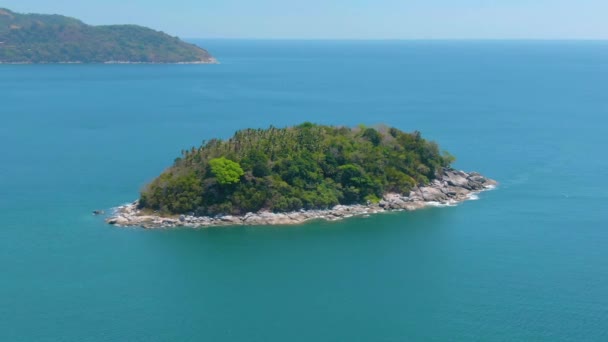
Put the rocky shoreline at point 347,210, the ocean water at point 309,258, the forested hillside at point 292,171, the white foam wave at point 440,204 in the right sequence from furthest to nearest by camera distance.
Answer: the white foam wave at point 440,204 < the forested hillside at point 292,171 < the rocky shoreline at point 347,210 < the ocean water at point 309,258

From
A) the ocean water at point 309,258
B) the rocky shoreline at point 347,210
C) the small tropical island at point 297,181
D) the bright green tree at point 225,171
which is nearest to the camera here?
the ocean water at point 309,258

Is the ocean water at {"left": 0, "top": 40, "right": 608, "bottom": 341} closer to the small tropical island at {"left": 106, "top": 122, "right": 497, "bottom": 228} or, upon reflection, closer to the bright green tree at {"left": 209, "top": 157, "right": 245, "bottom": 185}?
the small tropical island at {"left": 106, "top": 122, "right": 497, "bottom": 228}

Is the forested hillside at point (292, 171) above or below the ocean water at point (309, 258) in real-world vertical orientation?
above

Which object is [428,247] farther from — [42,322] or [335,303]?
[42,322]

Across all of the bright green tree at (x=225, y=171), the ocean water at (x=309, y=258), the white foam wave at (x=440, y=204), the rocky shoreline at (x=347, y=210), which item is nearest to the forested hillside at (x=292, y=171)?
the bright green tree at (x=225, y=171)

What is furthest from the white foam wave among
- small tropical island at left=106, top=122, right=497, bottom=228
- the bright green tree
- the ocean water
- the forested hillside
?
the bright green tree

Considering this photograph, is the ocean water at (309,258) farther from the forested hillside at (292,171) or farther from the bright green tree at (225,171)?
the bright green tree at (225,171)

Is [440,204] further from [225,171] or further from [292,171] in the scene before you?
[225,171]
